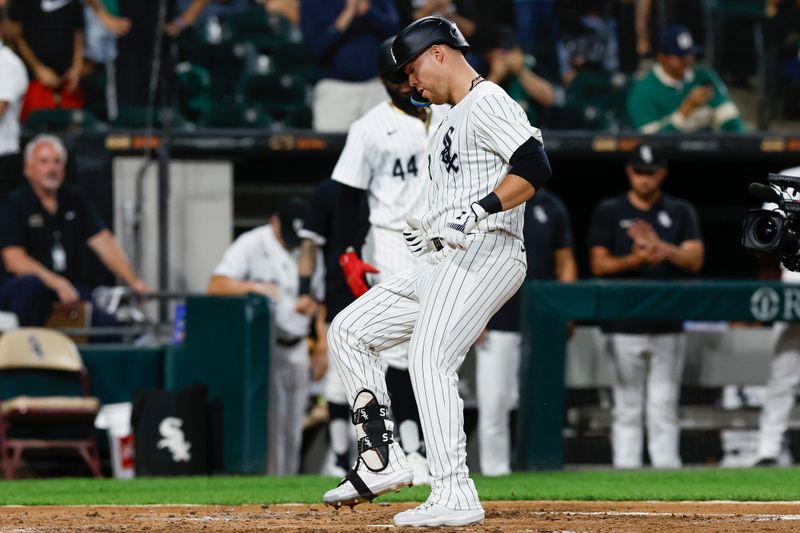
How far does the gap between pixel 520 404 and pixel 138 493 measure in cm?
226

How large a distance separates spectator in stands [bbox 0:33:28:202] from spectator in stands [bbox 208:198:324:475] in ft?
4.66

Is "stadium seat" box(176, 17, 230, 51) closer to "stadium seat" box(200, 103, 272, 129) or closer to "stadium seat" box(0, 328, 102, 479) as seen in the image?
"stadium seat" box(200, 103, 272, 129)

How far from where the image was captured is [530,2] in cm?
1086

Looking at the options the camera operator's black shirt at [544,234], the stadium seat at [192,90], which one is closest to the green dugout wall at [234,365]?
the camera operator's black shirt at [544,234]

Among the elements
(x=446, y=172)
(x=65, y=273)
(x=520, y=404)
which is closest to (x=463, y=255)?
(x=446, y=172)

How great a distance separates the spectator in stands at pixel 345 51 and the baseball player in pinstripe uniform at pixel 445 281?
200 inches

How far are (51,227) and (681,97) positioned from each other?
4495 mm

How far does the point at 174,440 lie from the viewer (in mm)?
Result: 7801

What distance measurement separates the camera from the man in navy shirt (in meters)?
7.71

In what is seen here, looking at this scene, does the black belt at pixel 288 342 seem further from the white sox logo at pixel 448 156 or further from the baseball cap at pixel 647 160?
the white sox logo at pixel 448 156

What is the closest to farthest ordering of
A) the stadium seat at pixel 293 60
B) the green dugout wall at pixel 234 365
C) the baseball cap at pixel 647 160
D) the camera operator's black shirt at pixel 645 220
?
the green dugout wall at pixel 234 365 < the baseball cap at pixel 647 160 < the camera operator's black shirt at pixel 645 220 < the stadium seat at pixel 293 60

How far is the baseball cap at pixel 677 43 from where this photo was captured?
10234 millimetres

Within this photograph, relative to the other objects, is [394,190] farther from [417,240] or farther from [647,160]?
[647,160]

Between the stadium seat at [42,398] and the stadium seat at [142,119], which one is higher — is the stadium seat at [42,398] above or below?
below
